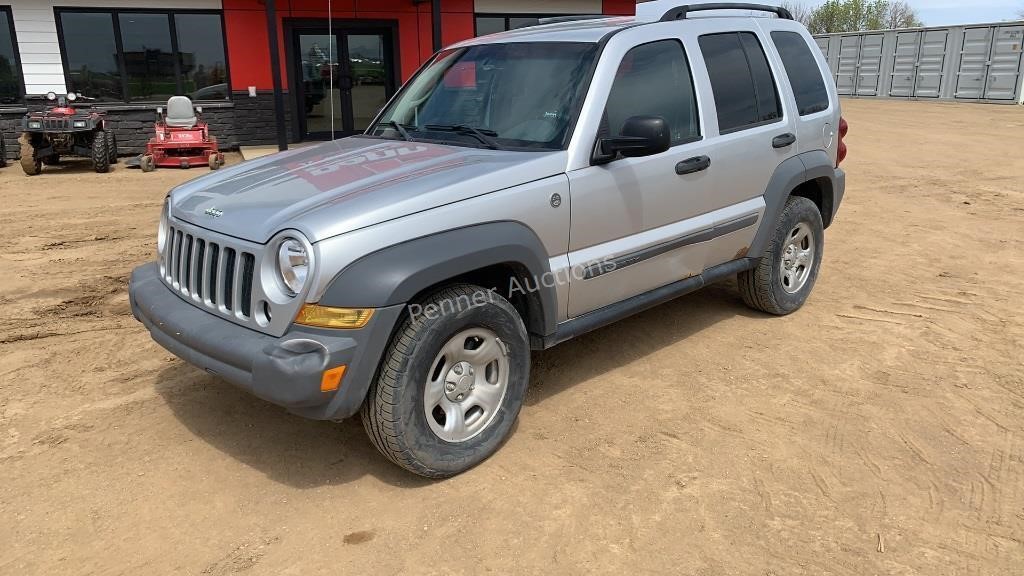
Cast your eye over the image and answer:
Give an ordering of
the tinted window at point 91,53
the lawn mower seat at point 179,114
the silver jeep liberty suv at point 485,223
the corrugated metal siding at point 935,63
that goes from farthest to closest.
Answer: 1. the corrugated metal siding at point 935,63
2. the tinted window at point 91,53
3. the lawn mower seat at point 179,114
4. the silver jeep liberty suv at point 485,223

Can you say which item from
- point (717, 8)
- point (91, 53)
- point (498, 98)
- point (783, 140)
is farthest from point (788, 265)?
point (91, 53)

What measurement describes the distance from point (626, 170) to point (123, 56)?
13392 mm

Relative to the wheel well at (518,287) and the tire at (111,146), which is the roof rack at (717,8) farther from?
the tire at (111,146)

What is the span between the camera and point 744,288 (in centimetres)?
535

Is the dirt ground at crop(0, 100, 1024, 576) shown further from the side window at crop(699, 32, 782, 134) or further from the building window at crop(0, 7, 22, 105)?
the building window at crop(0, 7, 22, 105)

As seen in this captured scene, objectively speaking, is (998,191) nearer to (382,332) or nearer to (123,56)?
(382,332)

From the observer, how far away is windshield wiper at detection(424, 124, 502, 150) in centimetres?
389

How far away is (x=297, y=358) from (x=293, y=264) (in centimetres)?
38

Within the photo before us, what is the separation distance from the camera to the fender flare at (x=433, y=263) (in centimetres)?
293

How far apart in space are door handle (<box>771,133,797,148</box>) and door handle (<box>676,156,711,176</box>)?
76cm

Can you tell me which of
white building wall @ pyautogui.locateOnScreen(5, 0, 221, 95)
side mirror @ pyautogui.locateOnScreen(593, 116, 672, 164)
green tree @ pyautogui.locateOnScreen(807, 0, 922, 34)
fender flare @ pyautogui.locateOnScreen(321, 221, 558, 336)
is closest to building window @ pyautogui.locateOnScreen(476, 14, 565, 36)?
white building wall @ pyautogui.locateOnScreen(5, 0, 221, 95)

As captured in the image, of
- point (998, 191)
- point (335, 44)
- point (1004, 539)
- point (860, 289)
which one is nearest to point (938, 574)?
point (1004, 539)

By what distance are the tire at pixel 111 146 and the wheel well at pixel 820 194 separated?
11.4m

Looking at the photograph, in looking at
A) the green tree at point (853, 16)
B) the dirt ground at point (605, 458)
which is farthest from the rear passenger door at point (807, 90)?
the green tree at point (853, 16)
